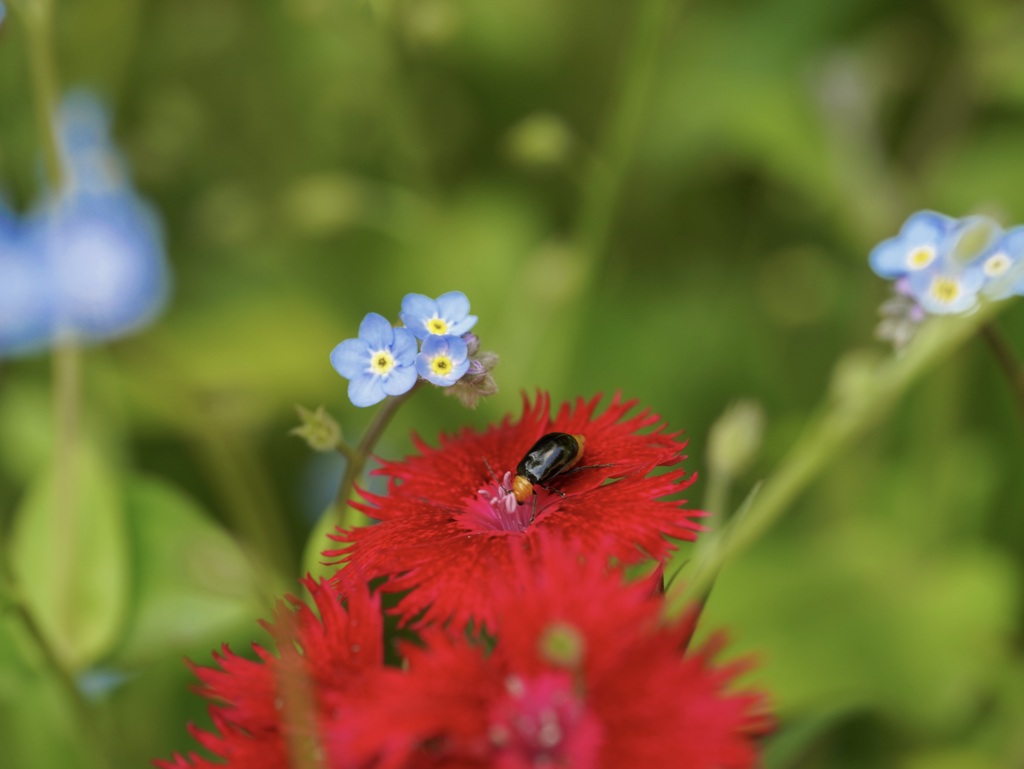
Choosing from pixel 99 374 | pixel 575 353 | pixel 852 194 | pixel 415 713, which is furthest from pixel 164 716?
pixel 852 194

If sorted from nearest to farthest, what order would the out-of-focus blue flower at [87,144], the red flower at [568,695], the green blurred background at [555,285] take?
1. the red flower at [568,695]
2. the green blurred background at [555,285]
3. the out-of-focus blue flower at [87,144]

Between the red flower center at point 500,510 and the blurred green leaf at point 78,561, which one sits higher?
the blurred green leaf at point 78,561

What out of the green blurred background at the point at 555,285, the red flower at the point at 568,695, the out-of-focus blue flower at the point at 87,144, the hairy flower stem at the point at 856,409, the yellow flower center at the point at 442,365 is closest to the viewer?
the red flower at the point at 568,695

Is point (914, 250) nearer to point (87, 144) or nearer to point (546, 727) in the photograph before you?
point (546, 727)

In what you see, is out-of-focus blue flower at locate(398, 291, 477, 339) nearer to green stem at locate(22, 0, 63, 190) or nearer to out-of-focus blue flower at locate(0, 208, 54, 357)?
green stem at locate(22, 0, 63, 190)

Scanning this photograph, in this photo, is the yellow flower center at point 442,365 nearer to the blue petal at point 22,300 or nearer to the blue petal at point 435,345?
the blue petal at point 435,345

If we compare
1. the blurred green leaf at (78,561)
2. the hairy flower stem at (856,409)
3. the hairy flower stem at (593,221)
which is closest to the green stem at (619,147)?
the hairy flower stem at (593,221)

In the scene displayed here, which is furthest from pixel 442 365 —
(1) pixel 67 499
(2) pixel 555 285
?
(2) pixel 555 285
